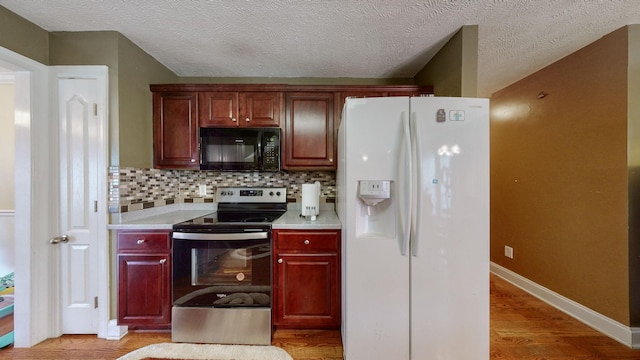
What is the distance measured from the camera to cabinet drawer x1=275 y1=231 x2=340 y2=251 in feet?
6.19

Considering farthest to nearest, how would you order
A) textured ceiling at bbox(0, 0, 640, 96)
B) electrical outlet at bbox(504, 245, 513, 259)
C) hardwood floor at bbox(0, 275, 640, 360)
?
electrical outlet at bbox(504, 245, 513, 259) → hardwood floor at bbox(0, 275, 640, 360) → textured ceiling at bbox(0, 0, 640, 96)

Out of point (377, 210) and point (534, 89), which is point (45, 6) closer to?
point (377, 210)

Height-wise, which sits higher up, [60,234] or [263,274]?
[60,234]

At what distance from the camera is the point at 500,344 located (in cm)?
185

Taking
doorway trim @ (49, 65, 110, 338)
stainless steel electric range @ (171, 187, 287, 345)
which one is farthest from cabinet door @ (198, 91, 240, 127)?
stainless steel electric range @ (171, 187, 287, 345)

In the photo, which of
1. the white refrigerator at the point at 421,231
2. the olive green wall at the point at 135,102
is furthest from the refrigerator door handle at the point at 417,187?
the olive green wall at the point at 135,102

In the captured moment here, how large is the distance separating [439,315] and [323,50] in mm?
2160

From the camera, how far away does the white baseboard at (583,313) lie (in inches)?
71.0

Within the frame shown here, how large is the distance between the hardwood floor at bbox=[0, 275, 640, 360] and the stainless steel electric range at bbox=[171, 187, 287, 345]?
0.84 feet

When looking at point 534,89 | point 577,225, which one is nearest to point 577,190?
point 577,225

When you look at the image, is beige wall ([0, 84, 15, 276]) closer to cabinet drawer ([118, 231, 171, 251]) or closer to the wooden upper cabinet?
cabinet drawer ([118, 231, 171, 251])

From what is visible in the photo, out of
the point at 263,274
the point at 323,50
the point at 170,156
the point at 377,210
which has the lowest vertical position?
the point at 263,274

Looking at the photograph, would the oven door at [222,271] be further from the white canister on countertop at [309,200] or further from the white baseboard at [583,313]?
the white baseboard at [583,313]

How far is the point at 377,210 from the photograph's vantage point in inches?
59.7
